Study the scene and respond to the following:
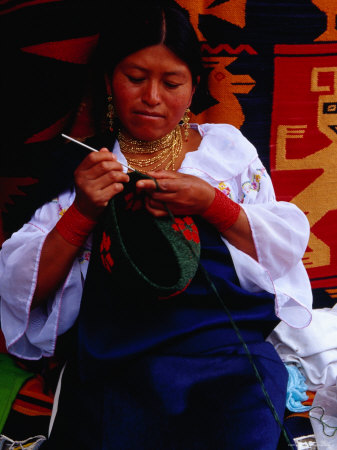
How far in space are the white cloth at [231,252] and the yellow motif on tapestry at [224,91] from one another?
0.28 meters

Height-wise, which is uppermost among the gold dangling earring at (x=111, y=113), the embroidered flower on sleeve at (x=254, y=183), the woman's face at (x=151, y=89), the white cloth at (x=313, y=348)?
the woman's face at (x=151, y=89)

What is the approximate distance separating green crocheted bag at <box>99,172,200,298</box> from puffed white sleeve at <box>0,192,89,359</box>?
0.61 feet

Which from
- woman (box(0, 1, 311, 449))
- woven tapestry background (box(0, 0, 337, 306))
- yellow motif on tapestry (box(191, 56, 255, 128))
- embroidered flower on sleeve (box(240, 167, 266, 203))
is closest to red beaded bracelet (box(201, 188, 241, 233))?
woman (box(0, 1, 311, 449))

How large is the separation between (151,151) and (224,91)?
16.8 inches

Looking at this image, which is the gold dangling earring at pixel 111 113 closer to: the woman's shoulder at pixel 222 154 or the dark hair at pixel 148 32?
the dark hair at pixel 148 32

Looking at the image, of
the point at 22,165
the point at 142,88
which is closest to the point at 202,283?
the point at 142,88

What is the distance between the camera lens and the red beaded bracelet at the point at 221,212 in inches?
43.8

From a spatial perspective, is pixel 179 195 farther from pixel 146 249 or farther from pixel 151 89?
pixel 151 89

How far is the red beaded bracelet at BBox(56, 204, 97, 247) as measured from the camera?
1070 mm

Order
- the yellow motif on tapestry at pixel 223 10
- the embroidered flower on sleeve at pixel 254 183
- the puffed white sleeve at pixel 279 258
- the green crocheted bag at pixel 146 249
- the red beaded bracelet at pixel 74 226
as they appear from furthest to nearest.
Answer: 1. the yellow motif on tapestry at pixel 223 10
2. the embroidered flower on sleeve at pixel 254 183
3. the puffed white sleeve at pixel 279 258
4. the red beaded bracelet at pixel 74 226
5. the green crocheted bag at pixel 146 249

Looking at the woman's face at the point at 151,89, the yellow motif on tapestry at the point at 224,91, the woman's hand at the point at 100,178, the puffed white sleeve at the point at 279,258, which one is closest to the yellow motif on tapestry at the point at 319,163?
the yellow motif on tapestry at the point at 224,91

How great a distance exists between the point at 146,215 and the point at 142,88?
1.04 feet

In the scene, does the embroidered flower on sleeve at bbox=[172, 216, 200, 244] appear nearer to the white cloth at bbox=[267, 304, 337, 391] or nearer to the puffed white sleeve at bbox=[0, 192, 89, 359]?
the puffed white sleeve at bbox=[0, 192, 89, 359]

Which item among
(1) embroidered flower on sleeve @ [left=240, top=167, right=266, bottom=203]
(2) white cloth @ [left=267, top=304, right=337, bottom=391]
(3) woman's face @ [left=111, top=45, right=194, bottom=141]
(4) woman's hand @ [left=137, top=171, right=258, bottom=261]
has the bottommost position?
(2) white cloth @ [left=267, top=304, right=337, bottom=391]
